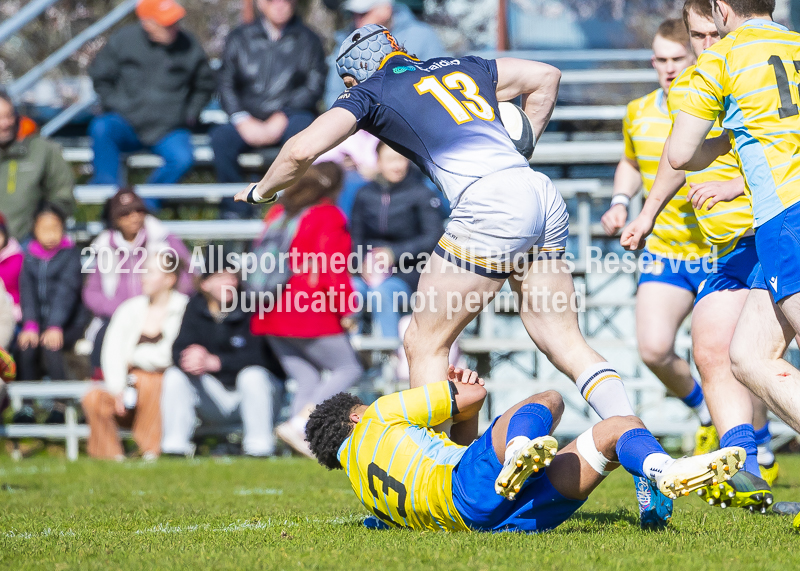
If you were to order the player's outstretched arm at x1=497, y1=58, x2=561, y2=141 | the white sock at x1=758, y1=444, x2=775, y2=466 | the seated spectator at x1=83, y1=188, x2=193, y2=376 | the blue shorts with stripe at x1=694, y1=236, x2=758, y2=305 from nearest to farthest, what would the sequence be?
1. the player's outstretched arm at x1=497, y1=58, x2=561, y2=141
2. the blue shorts with stripe at x1=694, y1=236, x2=758, y2=305
3. the white sock at x1=758, y1=444, x2=775, y2=466
4. the seated spectator at x1=83, y1=188, x2=193, y2=376

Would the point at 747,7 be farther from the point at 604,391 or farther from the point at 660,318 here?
the point at 660,318

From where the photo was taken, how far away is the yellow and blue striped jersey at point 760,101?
387cm

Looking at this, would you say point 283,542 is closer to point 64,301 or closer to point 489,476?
Result: point 489,476

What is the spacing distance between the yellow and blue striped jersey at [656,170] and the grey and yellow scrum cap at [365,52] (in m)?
1.93

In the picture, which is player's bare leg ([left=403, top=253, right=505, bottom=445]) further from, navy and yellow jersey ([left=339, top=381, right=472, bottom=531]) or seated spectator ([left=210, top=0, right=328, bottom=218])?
seated spectator ([left=210, top=0, right=328, bottom=218])

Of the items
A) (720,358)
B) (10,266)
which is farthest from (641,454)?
(10,266)

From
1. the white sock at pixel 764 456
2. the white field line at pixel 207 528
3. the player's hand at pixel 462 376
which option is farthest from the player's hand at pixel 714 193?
the white field line at pixel 207 528

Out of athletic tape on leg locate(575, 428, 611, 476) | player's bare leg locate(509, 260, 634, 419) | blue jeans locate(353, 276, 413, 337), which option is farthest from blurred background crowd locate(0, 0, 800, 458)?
athletic tape on leg locate(575, 428, 611, 476)

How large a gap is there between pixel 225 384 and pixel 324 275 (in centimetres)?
147

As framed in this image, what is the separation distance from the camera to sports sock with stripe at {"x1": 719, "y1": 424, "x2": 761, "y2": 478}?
15.2ft

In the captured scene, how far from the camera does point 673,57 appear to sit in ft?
18.6

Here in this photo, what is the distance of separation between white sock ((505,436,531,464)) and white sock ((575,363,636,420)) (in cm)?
65

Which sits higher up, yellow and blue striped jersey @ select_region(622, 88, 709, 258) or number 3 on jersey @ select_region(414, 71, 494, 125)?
number 3 on jersey @ select_region(414, 71, 494, 125)

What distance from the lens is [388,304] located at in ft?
30.0
